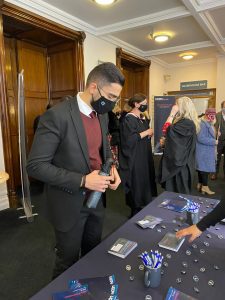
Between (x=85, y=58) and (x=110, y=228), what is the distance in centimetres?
315

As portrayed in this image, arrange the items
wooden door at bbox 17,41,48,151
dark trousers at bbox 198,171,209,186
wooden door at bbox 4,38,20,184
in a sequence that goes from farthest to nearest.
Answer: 1. wooden door at bbox 17,41,48,151
2. wooden door at bbox 4,38,20,184
3. dark trousers at bbox 198,171,209,186

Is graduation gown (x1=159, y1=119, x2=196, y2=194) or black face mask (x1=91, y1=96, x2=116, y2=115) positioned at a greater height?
black face mask (x1=91, y1=96, x2=116, y2=115)

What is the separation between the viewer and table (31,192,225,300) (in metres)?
0.83

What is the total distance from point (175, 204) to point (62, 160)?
782mm

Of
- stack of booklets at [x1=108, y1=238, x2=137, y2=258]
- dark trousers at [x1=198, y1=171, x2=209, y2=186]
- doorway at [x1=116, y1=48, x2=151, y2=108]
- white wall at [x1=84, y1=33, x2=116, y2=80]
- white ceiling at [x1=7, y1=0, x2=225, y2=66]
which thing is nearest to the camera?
stack of booklets at [x1=108, y1=238, x2=137, y2=258]

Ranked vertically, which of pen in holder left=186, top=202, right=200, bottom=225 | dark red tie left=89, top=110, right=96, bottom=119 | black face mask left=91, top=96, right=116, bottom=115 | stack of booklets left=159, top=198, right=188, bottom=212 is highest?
black face mask left=91, top=96, right=116, bottom=115

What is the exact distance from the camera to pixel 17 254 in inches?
88.7

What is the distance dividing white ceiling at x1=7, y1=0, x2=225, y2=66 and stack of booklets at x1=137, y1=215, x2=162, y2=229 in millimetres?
3183

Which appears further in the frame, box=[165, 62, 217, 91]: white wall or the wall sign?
the wall sign

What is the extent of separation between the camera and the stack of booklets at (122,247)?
103cm

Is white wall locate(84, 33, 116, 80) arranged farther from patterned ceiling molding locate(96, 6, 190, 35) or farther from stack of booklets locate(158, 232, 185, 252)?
stack of booklets locate(158, 232, 185, 252)

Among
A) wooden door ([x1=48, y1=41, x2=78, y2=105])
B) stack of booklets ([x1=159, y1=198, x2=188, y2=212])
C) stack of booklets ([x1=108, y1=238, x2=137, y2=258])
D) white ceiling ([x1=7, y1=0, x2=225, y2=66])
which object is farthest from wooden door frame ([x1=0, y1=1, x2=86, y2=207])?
stack of booklets ([x1=108, y1=238, x2=137, y2=258])

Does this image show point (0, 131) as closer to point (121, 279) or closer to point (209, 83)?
point (121, 279)

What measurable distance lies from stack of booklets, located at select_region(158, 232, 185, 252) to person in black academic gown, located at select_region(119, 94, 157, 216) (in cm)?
164
